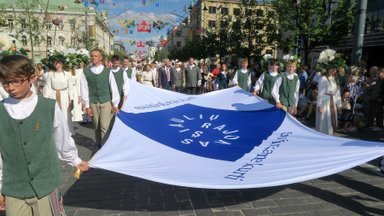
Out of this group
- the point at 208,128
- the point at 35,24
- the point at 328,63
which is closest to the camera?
the point at 208,128

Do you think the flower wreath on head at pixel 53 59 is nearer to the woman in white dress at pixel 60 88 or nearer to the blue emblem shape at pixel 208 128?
the woman in white dress at pixel 60 88

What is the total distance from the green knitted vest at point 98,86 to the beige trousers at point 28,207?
4343 mm

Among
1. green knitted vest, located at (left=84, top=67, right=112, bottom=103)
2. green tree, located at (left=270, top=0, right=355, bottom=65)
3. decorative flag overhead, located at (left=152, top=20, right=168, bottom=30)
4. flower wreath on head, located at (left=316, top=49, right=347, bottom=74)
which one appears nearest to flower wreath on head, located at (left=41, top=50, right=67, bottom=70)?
green knitted vest, located at (left=84, top=67, right=112, bottom=103)

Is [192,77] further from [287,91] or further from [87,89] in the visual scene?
[87,89]

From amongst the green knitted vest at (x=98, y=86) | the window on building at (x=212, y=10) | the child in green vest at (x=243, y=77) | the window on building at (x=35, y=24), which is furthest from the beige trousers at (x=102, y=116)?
the window on building at (x=212, y=10)

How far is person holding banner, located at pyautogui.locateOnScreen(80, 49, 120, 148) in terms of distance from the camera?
663 centimetres

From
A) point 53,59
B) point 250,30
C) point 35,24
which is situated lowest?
point 53,59

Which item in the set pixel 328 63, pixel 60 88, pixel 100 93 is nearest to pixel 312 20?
pixel 328 63

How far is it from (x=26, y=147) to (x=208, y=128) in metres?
3.28

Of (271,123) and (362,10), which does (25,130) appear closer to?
(271,123)

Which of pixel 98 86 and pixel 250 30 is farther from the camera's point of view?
pixel 250 30

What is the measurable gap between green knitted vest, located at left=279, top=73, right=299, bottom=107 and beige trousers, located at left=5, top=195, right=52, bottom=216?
6.17 meters

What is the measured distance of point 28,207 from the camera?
248 centimetres

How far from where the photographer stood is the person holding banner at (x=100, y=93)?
663 centimetres
